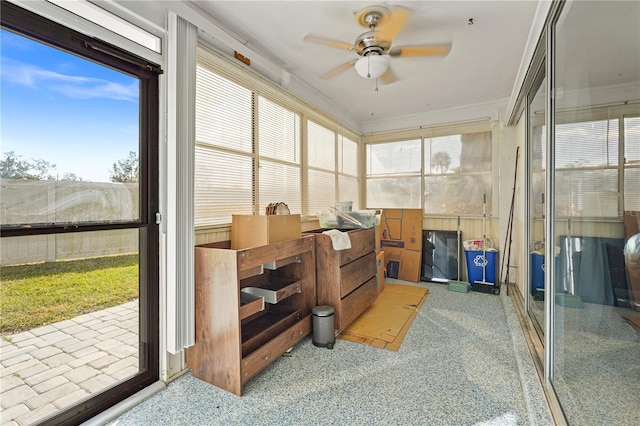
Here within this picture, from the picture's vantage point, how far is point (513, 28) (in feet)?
7.96

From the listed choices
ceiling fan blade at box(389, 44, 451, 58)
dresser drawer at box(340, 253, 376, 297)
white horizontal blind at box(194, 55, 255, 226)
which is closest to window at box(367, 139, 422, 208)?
dresser drawer at box(340, 253, 376, 297)

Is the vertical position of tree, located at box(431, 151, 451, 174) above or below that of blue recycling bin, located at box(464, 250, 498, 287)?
above

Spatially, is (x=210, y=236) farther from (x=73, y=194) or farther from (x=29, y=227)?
(x=29, y=227)

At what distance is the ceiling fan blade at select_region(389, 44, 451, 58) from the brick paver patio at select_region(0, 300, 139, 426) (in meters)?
2.63

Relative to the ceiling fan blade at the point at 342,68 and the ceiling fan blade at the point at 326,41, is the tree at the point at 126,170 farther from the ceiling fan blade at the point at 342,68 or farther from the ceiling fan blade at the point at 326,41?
the ceiling fan blade at the point at 342,68

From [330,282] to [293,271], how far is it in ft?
1.22

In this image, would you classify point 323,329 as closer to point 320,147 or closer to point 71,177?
point 71,177

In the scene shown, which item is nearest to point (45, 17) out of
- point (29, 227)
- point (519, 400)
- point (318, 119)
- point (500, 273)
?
point (29, 227)

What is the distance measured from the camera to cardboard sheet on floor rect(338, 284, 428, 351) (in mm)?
2715

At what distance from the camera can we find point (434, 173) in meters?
4.80

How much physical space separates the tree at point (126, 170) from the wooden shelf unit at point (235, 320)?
2.11 ft

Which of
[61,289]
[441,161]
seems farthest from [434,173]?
[61,289]

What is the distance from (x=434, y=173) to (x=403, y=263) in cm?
157

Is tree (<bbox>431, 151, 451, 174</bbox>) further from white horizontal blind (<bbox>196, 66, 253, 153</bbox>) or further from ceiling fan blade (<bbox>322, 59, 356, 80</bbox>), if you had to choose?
white horizontal blind (<bbox>196, 66, 253, 153</bbox>)
